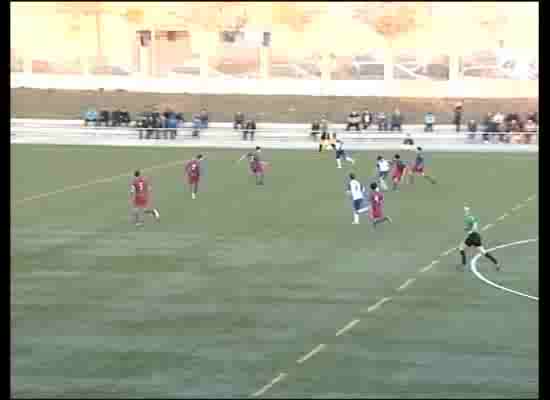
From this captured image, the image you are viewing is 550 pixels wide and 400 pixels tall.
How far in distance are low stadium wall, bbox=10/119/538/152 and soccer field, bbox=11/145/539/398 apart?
1752cm

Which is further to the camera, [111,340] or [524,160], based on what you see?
[524,160]

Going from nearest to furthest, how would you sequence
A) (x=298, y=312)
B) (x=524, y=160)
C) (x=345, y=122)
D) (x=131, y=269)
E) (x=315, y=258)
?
(x=298, y=312) → (x=131, y=269) → (x=315, y=258) → (x=524, y=160) → (x=345, y=122)

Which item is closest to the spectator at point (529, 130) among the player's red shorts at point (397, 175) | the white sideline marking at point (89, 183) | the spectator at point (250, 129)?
the spectator at point (250, 129)

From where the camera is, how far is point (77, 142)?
60406mm

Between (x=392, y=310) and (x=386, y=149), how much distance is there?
38.7 metres

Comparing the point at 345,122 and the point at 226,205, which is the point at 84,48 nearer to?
the point at 345,122

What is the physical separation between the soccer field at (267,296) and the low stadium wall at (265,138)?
17.5 m

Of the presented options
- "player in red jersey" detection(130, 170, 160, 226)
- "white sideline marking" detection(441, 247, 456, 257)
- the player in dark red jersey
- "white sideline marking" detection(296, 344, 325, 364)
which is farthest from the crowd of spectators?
"white sideline marking" detection(296, 344, 325, 364)

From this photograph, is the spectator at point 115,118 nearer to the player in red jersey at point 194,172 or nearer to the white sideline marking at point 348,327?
the player in red jersey at point 194,172

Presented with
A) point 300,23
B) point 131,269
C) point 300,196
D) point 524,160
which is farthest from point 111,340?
point 300,23

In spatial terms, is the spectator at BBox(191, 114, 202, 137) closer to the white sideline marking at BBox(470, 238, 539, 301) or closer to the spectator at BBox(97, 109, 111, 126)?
the spectator at BBox(97, 109, 111, 126)

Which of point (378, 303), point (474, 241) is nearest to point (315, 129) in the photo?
point (474, 241)

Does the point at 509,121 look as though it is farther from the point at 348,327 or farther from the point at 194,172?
the point at 348,327
